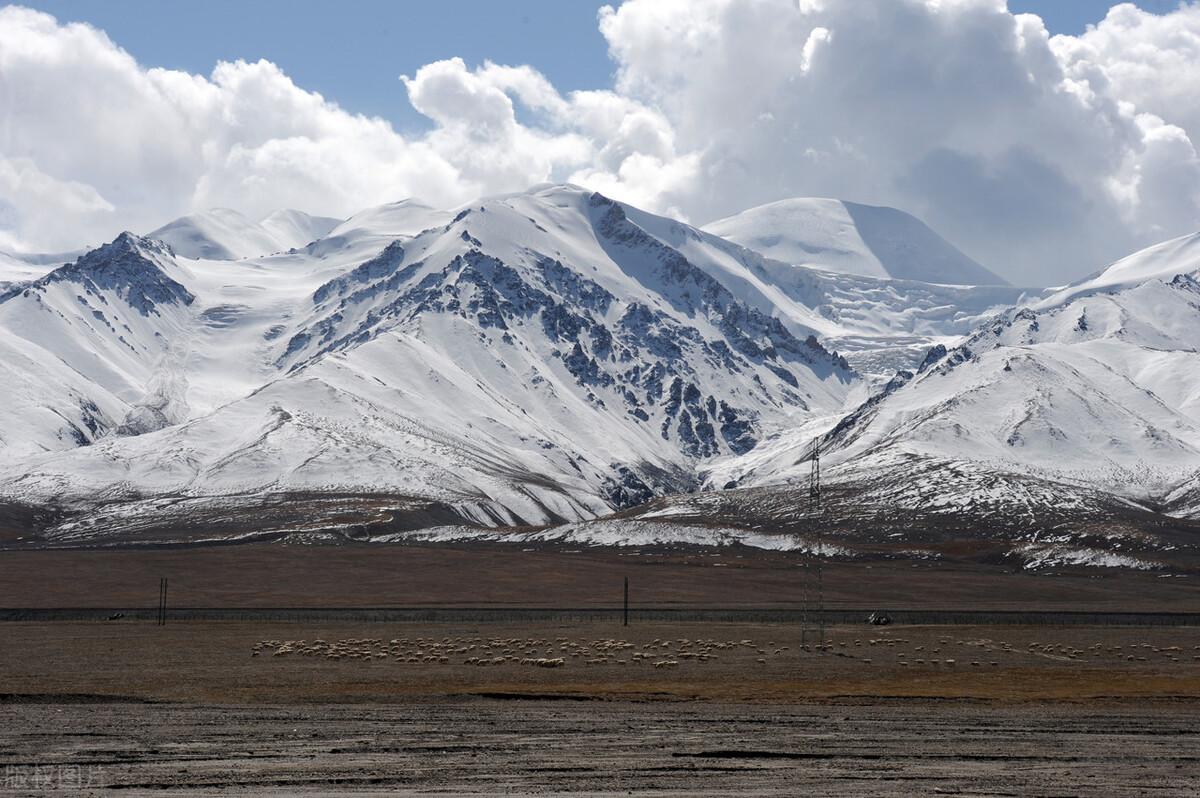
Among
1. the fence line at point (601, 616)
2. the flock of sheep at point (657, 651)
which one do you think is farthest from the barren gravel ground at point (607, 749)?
the fence line at point (601, 616)

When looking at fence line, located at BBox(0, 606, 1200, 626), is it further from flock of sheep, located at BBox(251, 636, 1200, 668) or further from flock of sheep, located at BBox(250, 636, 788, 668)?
flock of sheep, located at BBox(250, 636, 788, 668)

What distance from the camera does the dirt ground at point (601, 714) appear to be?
44469 mm

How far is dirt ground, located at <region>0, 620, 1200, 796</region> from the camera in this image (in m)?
44.5

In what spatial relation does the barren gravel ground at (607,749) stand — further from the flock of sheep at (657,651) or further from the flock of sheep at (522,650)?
the flock of sheep at (657,651)

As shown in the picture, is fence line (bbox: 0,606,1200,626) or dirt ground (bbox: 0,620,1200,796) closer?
dirt ground (bbox: 0,620,1200,796)

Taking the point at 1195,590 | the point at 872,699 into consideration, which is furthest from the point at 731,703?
the point at 1195,590

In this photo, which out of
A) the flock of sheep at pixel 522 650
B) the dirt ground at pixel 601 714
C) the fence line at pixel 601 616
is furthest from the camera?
the fence line at pixel 601 616

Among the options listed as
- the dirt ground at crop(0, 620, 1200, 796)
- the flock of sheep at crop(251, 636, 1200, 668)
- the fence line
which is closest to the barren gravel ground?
the dirt ground at crop(0, 620, 1200, 796)

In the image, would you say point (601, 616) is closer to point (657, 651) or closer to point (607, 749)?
point (657, 651)

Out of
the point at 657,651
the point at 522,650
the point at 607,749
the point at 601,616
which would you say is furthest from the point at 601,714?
the point at 601,616

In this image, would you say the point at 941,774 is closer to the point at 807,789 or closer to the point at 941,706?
the point at 807,789

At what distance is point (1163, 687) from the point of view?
77125 mm

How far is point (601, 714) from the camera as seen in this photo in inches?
2399

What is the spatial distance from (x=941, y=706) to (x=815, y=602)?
9930cm
